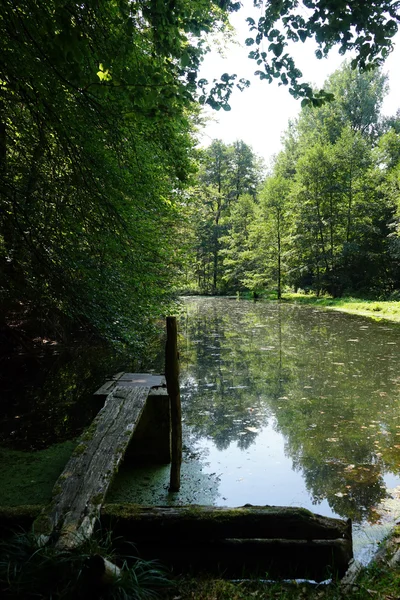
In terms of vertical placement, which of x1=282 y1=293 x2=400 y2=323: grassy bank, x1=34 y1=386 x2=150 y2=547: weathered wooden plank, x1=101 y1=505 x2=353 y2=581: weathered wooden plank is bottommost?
x1=101 y1=505 x2=353 y2=581: weathered wooden plank

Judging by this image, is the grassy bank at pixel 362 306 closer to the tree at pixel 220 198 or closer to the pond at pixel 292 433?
the pond at pixel 292 433

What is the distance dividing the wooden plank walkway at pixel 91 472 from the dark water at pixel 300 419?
126cm

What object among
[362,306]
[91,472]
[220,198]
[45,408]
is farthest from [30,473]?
[220,198]

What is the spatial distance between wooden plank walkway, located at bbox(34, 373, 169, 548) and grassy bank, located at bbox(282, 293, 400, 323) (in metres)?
17.1

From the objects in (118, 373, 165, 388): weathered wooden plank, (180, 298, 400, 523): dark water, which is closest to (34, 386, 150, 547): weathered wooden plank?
(118, 373, 165, 388): weathered wooden plank

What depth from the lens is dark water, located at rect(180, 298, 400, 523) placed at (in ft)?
14.7

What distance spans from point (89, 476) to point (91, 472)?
0.07 m

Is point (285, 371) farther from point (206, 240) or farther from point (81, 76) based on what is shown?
point (206, 240)

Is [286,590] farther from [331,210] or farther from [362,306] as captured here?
[331,210]

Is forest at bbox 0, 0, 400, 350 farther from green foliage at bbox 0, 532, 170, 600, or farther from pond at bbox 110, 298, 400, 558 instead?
green foliage at bbox 0, 532, 170, 600

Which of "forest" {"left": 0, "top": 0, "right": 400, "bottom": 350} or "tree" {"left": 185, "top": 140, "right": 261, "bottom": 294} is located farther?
"tree" {"left": 185, "top": 140, "right": 261, "bottom": 294}

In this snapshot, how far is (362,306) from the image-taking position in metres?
23.4

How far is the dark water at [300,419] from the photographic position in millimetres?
4478

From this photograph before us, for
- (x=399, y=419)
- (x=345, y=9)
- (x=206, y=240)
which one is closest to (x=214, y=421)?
(x=399, y=419)
